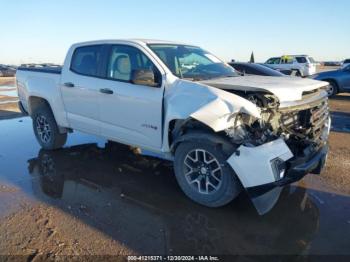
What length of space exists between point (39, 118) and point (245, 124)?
4.36m

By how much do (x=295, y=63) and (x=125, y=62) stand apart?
23.3 meters

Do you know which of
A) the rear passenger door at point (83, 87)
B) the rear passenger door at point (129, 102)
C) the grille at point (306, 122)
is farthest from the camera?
the rear passenger door at point (83, 87)

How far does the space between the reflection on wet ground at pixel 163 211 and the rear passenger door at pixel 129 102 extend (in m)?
0.67

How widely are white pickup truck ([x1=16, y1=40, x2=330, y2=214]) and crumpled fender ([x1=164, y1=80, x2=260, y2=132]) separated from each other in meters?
0.01

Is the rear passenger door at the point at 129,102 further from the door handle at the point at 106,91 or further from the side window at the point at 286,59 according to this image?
the side window at the point at 286,59

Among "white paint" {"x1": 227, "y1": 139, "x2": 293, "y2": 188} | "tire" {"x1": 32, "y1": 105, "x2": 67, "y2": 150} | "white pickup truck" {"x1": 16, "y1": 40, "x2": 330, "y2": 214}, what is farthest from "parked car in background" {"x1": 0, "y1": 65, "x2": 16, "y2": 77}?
"white paint" {"x1": 227, "y1": 139, "x2": 293, "y2": 188}

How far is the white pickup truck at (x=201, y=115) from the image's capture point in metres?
3.80

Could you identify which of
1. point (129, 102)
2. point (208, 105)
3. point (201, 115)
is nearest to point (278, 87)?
point (208, 105)

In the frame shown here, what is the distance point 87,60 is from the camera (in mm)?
5691

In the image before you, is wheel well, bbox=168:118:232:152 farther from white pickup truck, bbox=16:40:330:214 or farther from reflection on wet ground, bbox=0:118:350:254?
reflection on wet ground, bbox=0:118:350:254

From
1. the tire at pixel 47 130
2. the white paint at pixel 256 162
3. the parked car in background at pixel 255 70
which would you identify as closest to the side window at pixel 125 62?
the white paint at pixel 256 162

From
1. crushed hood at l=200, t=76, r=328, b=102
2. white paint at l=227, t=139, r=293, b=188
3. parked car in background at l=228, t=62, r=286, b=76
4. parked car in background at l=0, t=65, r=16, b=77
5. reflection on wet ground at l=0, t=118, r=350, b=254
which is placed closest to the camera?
reflection on wet ground at l=0, t=118, r=350, b=254

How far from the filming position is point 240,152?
12.2ft

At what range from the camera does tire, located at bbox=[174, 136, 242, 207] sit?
3977mm
